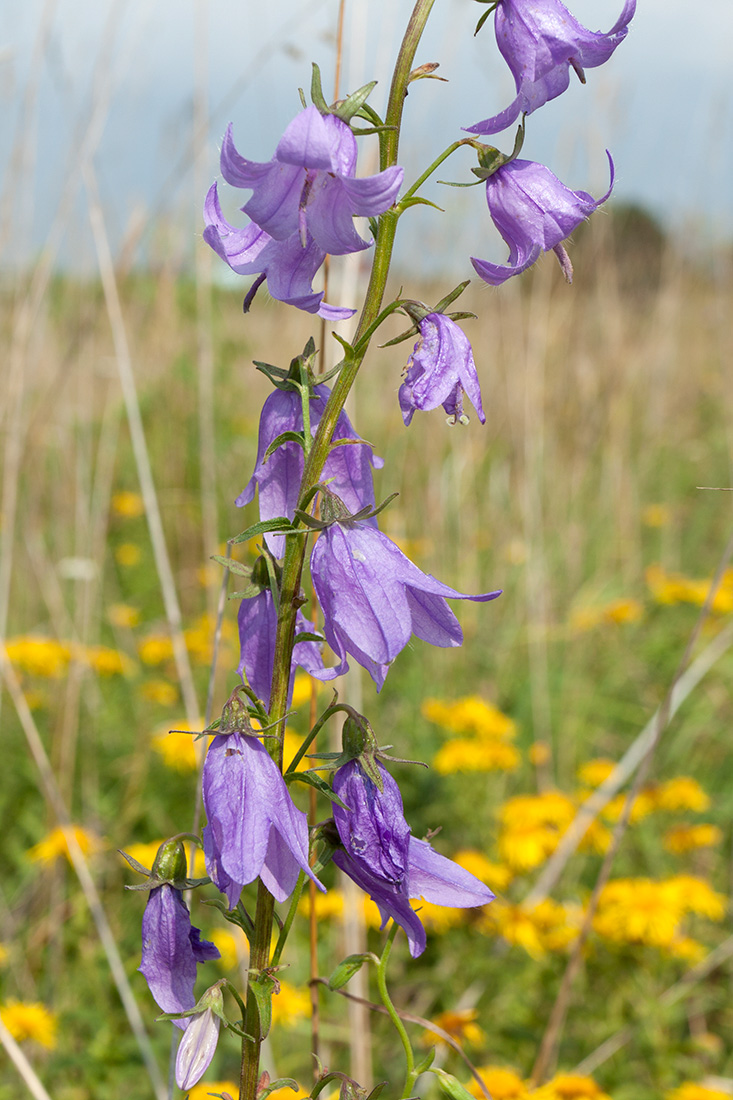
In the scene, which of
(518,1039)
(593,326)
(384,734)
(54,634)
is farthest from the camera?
(593,326)

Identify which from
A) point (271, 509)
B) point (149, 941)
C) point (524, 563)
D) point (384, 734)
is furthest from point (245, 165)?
→ point (524, 563)

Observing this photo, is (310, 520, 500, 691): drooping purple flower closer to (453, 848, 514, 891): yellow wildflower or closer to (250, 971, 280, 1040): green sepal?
(250, 971, 280, 1040): green sepal

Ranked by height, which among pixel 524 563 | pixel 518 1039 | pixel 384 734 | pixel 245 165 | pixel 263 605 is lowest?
pixel 518 1039

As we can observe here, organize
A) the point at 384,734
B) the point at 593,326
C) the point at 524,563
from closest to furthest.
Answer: the point at 384,734
the point at 524,563
the point at 593,326

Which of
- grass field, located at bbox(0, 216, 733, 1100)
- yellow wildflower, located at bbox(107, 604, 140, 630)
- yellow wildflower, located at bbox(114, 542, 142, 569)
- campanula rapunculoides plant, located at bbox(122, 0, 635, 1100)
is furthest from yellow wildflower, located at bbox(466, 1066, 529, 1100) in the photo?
yellow wildflower, located at bbox(114, 542, 142, 569)

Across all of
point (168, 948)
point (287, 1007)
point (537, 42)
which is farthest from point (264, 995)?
point (287, 1007)

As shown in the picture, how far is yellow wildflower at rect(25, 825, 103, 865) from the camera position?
212cm

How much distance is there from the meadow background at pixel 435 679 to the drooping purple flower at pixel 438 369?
287 millimetres

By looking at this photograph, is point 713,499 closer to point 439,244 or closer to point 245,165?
point 439,244

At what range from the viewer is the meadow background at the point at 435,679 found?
6.61 feet

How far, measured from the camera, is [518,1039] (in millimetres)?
2014

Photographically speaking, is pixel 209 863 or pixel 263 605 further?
pixel 263 605

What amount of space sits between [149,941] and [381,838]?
227 mm

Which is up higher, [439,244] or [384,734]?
[439,244]
